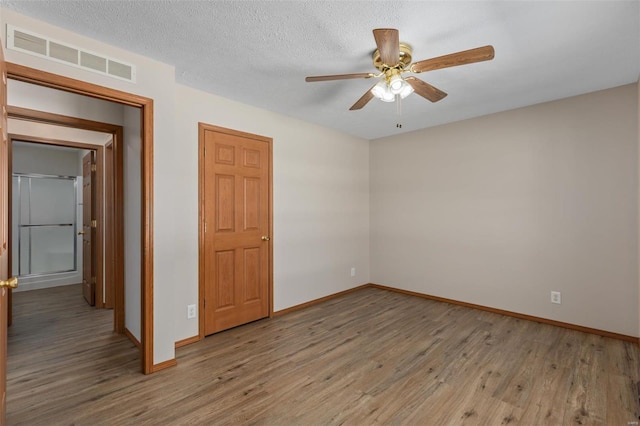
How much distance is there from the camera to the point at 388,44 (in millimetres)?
1795

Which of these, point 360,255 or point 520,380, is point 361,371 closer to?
point 520,380

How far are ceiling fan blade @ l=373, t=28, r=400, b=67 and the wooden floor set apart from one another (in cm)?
229

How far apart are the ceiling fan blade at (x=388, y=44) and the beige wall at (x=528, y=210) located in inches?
95.2

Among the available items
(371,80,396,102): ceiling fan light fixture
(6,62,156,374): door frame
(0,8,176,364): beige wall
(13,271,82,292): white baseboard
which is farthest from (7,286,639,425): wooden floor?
(371,80,396,102): ceiling fan light fixture

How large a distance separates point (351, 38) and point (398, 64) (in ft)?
1.27

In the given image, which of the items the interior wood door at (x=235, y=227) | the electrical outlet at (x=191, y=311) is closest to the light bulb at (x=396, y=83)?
the interior wood door at (x=235, y=227)

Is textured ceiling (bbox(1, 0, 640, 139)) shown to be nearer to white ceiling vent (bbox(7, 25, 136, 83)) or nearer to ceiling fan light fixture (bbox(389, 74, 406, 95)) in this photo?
white ceiling vent (bbox(7, 25, 136, 83))

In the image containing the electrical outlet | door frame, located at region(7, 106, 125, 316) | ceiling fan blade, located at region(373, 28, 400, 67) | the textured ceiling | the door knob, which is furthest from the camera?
the electrical outlet

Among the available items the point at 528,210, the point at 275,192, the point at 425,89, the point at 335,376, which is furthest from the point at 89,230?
the point at 528,210

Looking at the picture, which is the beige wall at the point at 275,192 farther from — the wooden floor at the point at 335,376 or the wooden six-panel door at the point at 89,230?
the wooden six-panel door at the point at 89,230

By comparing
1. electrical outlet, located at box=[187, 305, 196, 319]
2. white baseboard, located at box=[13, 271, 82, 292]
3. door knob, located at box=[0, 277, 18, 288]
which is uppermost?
door knob, located at box=[0, 277, 18, 288]

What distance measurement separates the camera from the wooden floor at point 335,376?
6.22 ft

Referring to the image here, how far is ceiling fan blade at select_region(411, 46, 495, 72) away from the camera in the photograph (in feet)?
5.76

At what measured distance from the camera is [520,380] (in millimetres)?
2258
